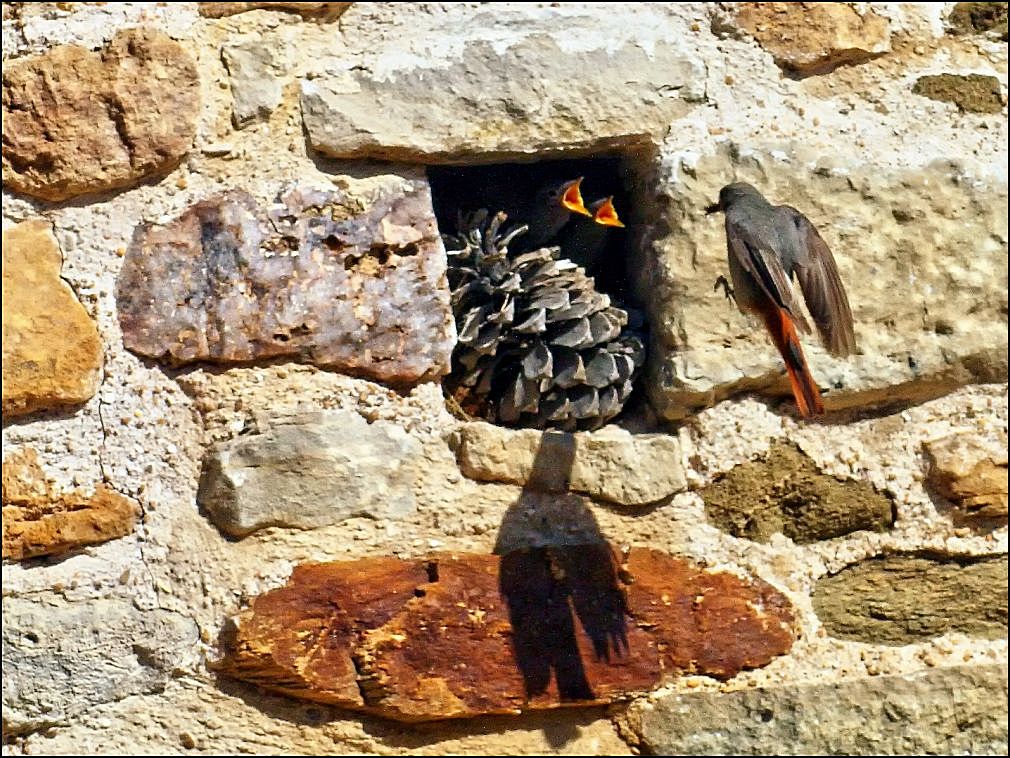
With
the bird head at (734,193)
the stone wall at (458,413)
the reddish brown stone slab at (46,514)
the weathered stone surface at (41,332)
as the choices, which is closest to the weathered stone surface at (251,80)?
the stone wall at (458,413)

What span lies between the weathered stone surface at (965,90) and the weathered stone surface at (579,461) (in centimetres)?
64

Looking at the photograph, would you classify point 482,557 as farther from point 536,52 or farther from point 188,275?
point 536,52

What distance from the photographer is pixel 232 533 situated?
5.09 feet

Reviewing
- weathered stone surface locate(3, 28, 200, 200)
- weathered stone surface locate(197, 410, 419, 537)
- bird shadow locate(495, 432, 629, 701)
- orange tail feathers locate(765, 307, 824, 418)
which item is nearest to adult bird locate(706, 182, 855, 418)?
orange tail feathers locate(765, 307, 824, 418)

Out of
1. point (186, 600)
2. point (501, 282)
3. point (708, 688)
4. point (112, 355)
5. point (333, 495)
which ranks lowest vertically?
point (708, 688)

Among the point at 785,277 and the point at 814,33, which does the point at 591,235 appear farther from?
the point at 814,33

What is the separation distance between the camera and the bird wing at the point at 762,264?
5.57 ft

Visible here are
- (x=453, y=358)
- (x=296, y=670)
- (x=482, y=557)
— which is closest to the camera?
(x=296, y=670)

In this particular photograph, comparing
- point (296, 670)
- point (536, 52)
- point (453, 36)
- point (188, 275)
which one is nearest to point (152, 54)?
point (188, 275)

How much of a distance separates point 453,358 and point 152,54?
0.54m

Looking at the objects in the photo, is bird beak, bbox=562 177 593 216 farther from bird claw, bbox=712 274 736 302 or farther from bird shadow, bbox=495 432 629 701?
bird shadow, bbox=495 432 629 701

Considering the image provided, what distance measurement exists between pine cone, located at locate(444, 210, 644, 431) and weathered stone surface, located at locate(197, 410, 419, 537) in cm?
19

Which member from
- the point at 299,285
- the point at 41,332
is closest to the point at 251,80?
the point at 299,285

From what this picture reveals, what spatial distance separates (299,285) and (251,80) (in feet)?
0.87
